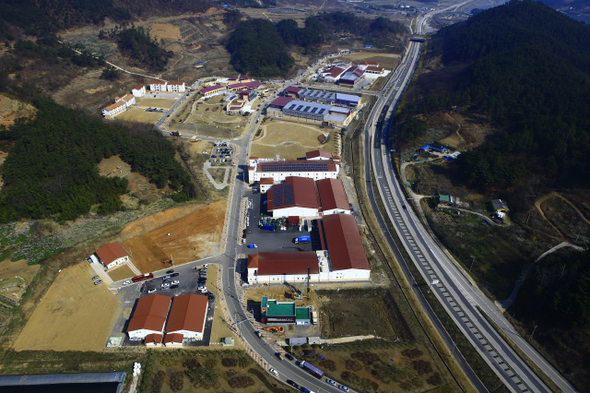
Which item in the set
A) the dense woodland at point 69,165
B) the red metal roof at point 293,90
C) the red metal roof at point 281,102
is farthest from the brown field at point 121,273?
the red metal roof at point 293,90

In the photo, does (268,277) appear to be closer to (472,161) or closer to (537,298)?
(537,298)

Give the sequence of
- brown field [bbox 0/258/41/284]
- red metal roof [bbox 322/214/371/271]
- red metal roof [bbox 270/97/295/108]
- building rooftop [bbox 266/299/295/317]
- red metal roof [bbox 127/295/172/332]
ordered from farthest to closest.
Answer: red metal roof [bbox 270/97/295/108] → red metal roof [bbox 322/214/371/271] → brown field [bbox 0/258/41/284] → building rooftop [bbox 266/299/295/317] → red metal roof [bbox 127/295/172/332]

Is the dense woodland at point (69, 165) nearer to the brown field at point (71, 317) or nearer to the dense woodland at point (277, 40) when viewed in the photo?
the brown field at point (71, 317)

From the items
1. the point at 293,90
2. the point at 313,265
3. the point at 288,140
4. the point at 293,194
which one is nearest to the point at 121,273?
the point at 313,265

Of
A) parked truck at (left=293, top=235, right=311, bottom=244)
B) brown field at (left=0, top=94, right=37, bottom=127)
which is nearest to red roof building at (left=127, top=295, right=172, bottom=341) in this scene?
parked truck at (left=293, top=235, right=311, bottom=244)

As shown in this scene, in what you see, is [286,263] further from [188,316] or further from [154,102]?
[154,102]

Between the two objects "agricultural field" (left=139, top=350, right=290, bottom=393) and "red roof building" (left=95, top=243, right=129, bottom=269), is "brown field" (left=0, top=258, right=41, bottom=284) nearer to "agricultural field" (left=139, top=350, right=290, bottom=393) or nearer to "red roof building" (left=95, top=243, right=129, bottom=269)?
"red roof building" (left=95, top=243, right=129, bottom=269)
